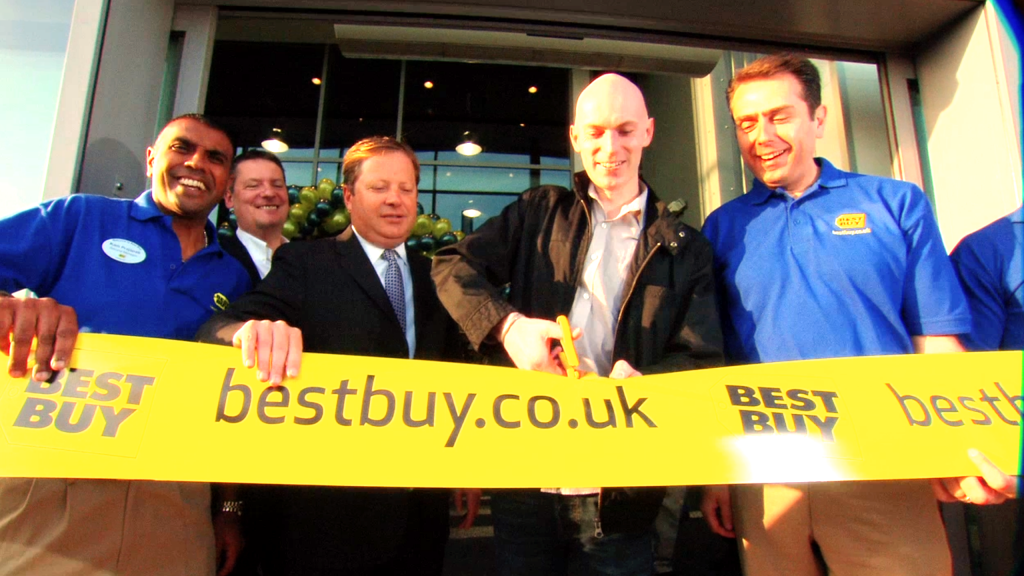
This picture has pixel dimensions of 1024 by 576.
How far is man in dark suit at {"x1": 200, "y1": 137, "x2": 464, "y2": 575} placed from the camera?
1.65 m

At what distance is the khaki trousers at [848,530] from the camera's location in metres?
1.58

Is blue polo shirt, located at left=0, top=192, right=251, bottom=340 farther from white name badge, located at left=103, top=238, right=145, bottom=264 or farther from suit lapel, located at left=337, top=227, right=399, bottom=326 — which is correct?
suit lapel, located at left=337, top=227, right=399, bottom=326

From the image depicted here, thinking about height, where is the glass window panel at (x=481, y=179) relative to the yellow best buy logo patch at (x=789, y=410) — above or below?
above

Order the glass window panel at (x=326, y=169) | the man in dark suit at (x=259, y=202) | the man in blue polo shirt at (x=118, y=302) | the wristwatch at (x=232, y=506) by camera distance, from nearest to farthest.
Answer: the man in blue polo shirt at (x=118, y=302)
the wristwatch at (x=232, y=506)
the man in dark suit at (x=259, y=202)
the glass window panel at (x=326, y=169)

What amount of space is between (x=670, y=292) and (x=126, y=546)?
5.30 ft

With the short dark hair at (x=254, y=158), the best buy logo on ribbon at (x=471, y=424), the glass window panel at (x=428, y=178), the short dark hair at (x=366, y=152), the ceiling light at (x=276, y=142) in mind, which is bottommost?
the best buy logo on ribbon at (x=471, y=424)

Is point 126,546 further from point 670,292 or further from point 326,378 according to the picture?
point 670,292

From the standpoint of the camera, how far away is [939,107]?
126 inches

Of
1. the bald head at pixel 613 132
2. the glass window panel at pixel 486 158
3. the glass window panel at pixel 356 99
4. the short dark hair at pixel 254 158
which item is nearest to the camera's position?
the bald head at pixel 613 132

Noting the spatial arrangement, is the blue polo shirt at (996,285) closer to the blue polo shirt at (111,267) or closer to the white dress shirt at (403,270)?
the white dress shirt at (403,270)

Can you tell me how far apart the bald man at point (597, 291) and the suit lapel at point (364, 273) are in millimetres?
262

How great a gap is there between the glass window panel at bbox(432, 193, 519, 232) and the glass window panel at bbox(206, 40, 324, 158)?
6.43ft

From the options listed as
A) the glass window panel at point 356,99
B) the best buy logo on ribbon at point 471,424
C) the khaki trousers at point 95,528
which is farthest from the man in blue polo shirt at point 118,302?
the glass window panel at point 356,99

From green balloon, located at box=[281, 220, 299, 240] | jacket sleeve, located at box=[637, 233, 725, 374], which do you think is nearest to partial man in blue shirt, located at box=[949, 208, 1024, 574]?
jacket sleeve, located at box=[637, 233, 725, 374]
